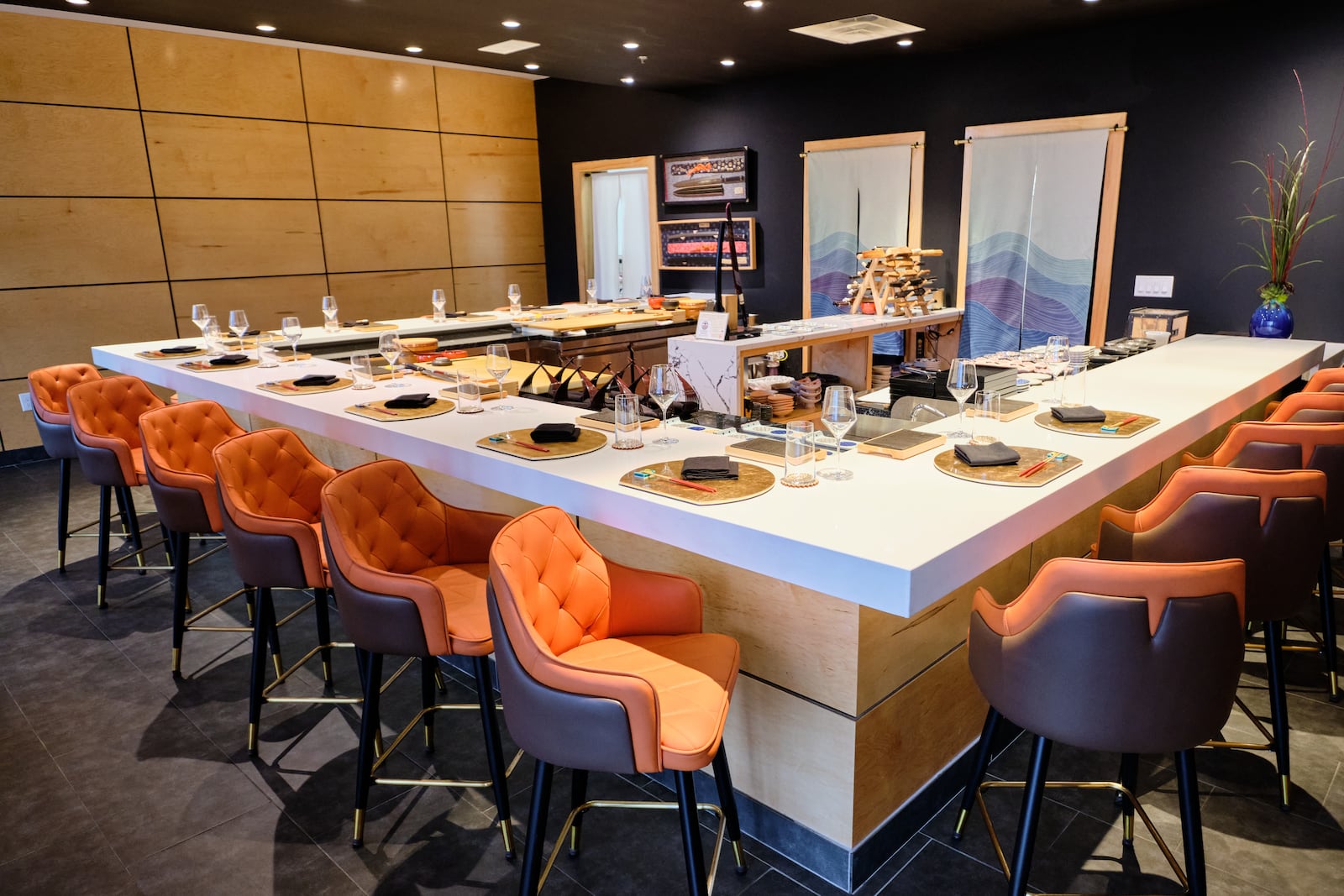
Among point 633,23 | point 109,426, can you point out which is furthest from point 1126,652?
point 633,23

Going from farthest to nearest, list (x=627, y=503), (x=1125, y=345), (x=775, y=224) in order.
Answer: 1. (x=775, y=224)
2. (x=1125, y=345)
3. (x=627, y=503)

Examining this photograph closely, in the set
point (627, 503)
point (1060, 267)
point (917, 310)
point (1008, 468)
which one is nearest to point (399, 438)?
point (627, 503)

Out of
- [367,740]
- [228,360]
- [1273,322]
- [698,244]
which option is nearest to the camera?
[367,740]

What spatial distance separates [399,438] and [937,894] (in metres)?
2.03

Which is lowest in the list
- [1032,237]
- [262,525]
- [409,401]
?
[262,525]

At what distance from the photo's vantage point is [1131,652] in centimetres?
152

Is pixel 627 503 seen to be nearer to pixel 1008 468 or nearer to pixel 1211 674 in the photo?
pixel 1008 468

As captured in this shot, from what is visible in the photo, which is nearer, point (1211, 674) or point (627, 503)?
point (1211, 674)

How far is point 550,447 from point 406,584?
65cm

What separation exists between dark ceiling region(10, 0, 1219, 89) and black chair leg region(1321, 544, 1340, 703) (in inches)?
137

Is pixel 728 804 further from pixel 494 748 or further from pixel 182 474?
pixel 182 474

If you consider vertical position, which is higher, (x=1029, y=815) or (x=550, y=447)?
(x=550, y=447)

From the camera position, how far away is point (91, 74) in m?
6.11

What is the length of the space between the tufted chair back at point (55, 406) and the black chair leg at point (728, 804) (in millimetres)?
3534
